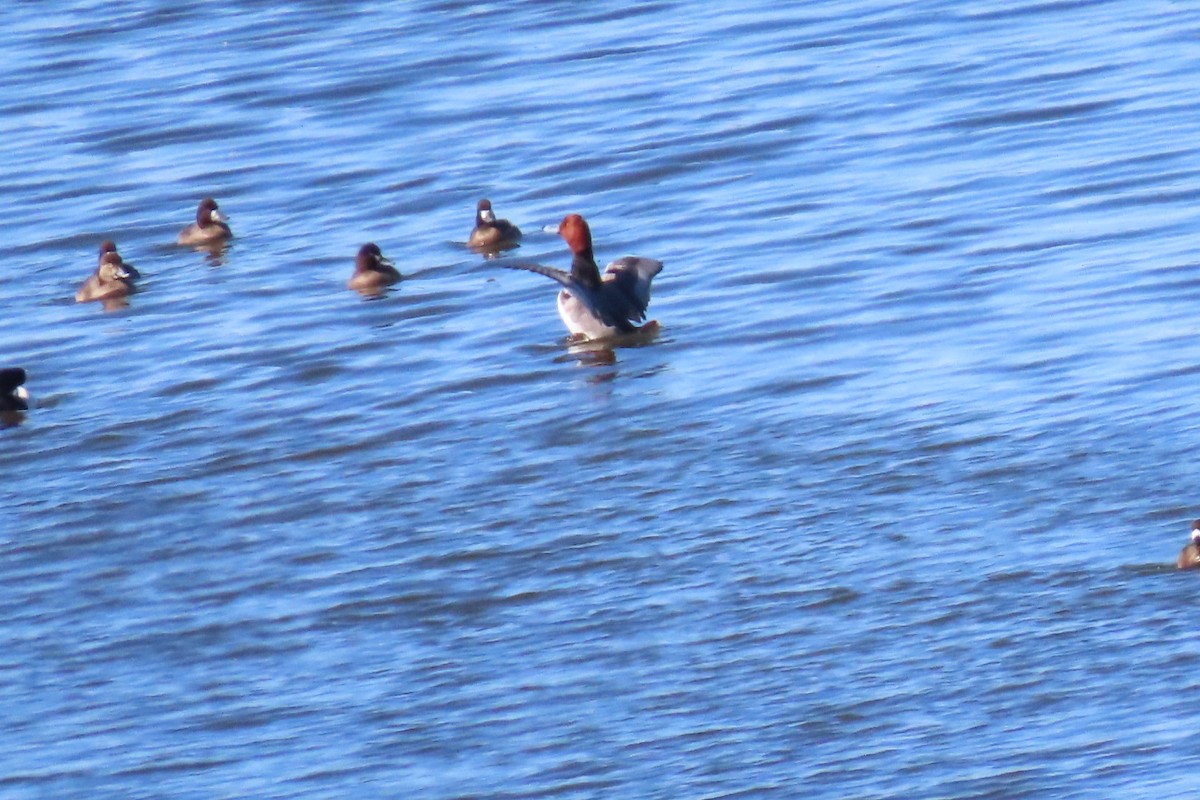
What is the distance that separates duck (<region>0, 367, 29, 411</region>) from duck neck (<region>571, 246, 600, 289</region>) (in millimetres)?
3004

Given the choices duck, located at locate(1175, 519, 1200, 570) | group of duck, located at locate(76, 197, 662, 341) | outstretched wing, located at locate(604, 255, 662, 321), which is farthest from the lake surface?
outstretched wing, located at locate(604, 255, 662, 321)

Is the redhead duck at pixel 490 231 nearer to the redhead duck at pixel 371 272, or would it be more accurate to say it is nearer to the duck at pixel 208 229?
the redhead duck at pixel 371 272

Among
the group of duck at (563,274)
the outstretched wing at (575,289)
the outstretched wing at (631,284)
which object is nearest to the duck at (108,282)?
the group of duck at (563,274)

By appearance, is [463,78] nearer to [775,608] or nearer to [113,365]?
[113,365]

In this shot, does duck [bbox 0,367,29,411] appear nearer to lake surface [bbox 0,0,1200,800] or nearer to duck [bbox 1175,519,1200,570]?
lake surface [bbox 0,0,1200,800]

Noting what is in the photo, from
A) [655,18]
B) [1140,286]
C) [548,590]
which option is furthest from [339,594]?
[655,18]

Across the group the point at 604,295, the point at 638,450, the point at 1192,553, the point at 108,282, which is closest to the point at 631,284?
the point at 604,295

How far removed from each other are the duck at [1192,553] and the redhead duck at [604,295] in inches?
196

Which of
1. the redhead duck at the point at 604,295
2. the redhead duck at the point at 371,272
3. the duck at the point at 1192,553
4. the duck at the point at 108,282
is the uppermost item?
the duck at the point at 108,282

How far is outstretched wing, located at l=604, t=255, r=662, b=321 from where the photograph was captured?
13.0 meters

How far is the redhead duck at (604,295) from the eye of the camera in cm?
1286

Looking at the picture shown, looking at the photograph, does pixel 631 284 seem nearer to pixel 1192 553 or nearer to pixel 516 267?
pixel 516 267

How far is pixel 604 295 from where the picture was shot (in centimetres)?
1279

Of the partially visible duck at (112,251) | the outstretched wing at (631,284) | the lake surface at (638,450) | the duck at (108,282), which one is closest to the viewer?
the lake surface at (638,450)
